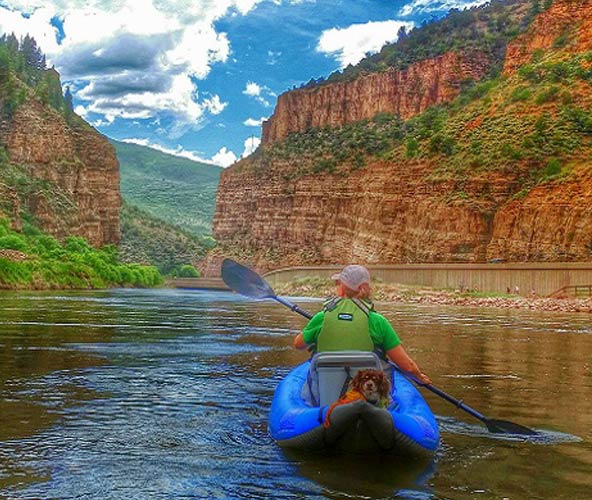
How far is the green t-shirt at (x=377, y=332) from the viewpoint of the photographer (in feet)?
20.8

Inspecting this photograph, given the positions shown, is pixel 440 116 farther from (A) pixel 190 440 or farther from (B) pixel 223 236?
(A) pixel 190 440

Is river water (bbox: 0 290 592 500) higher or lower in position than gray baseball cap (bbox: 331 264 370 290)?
lower

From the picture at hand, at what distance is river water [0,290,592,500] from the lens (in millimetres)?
5113

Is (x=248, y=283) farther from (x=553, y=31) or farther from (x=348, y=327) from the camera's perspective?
(x=553, y=31)

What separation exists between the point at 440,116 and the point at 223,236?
6354 cm

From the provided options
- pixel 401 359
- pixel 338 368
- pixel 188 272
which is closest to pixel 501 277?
pixel 401 359

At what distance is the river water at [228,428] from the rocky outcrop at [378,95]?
3689 inches

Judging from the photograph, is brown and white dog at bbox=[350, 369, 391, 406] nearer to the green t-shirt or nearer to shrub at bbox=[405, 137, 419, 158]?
the green t-shirt

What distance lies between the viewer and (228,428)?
7.07 meters

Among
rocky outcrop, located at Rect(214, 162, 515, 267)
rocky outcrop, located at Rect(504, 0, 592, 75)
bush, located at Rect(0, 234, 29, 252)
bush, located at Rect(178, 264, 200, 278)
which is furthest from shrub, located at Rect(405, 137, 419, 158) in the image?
bush, located at Rect(178, 264, 200, 278)

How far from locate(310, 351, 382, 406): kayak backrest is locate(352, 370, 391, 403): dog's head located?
0.44 m

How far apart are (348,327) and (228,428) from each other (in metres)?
1.62

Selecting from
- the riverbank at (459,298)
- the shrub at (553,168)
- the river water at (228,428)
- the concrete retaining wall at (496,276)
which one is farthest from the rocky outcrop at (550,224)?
the river water at (228,428)

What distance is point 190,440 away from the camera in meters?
6.51
